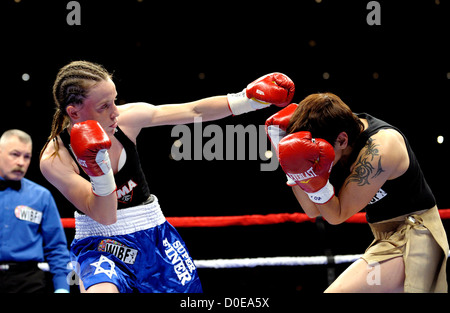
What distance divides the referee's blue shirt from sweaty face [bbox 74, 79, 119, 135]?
1.15 meters

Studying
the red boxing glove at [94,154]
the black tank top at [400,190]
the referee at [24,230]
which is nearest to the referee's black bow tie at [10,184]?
the referee at [24,230]

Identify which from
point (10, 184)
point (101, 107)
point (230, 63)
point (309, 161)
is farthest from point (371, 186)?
point (230, 63)

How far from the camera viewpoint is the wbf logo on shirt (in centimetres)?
252

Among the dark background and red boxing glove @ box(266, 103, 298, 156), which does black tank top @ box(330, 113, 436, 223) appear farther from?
the dark background

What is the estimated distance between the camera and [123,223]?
161cm

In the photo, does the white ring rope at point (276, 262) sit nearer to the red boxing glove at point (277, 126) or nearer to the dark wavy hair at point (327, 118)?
the red boxing glove at point (277, 126)

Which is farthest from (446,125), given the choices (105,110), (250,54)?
(105,110)

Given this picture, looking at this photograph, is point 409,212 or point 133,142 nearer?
point 409,212

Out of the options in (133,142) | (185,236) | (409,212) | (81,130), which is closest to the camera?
(81,130)

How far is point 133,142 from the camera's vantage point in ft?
5.51
